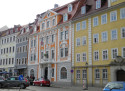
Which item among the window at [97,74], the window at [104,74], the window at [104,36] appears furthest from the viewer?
the window at [97,74]

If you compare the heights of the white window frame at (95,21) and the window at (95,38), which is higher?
the white window frame at (95,21)

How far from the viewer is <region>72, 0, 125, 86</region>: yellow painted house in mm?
30547

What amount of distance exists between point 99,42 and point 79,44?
4598mm

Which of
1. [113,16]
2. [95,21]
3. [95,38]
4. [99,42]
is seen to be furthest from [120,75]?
[95,21]

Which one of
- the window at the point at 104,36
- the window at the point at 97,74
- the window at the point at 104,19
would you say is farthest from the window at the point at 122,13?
the window at the point at 97,74

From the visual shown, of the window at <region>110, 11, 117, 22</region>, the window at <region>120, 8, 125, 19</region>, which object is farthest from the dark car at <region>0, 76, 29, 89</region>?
the window at <region>120, 8, 125, 19</region>

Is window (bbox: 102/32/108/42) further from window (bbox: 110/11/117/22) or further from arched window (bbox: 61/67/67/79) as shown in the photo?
arched window (bbox: 61/67/67/79)

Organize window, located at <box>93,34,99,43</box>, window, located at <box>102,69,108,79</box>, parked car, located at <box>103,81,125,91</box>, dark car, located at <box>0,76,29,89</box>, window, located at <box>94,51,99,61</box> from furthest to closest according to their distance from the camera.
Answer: window, located at <box>93,34,99,43</box> → window, located at <box>94,51,99,61</box> → window, located at <box>102,69,108,79</box> → dark car, located at <box>0,76,29,89</box> → parked car, located at <box>103,81,125,91</box>

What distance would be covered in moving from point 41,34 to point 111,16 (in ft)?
64.7

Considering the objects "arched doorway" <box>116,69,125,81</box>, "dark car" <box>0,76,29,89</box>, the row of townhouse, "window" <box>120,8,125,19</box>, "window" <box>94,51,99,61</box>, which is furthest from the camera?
"window" <box>94,51,99,61</box>

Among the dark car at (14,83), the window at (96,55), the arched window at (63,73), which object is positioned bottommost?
the dark car at (14,83)

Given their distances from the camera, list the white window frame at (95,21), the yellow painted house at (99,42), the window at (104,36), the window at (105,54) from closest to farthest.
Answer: the yellow painted house at (99,42)
the window at (105,54)
the window at (104,36)
the white window frame at (95,21)

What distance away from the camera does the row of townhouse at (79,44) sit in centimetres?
3122

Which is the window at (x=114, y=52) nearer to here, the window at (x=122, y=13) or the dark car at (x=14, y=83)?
the window at (x=122, y=13)
